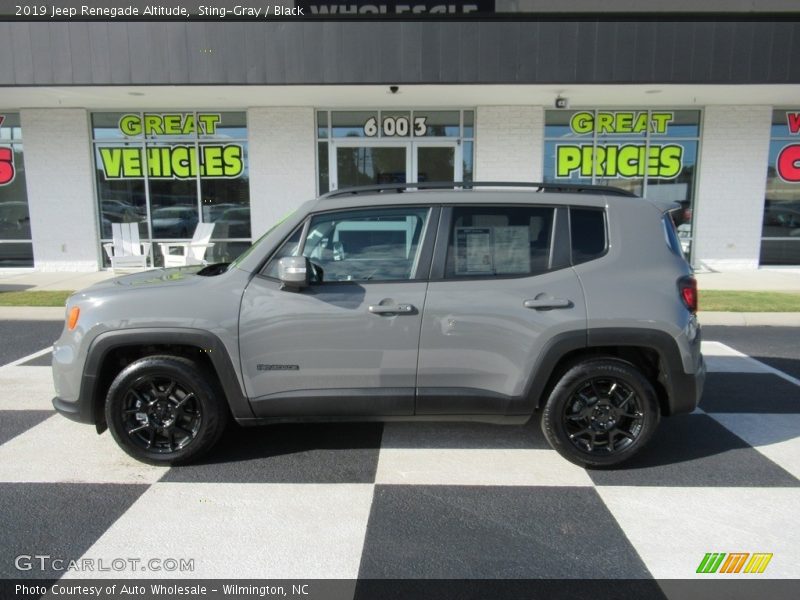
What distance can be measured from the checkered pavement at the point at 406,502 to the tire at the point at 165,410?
15 cm

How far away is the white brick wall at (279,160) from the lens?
12883 mm

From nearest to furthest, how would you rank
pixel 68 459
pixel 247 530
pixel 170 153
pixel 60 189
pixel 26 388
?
pixel 247 530 < pixel 68 459 < pixel 26 388 < pixel 60 189 < pixel 170 153

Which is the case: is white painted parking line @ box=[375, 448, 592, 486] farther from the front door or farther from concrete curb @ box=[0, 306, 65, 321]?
concrete curb @ box=[0, 306, 65, 321]

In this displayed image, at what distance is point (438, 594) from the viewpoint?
2629 millimetres

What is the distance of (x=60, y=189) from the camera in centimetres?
1315

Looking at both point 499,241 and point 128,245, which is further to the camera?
point 128,245

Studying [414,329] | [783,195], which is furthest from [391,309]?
[783,195]

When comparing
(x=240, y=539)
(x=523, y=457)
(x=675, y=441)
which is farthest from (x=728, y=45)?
(x=240, y=539)

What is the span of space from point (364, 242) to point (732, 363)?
15.8ft

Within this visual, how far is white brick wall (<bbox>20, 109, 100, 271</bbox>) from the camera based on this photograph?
42.3 ft

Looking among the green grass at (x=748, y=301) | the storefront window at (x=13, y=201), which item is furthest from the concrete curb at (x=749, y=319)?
the storefront window at (x=13, y=201)

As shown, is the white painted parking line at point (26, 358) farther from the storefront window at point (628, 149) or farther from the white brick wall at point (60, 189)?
the storefront window at point (628, 149)

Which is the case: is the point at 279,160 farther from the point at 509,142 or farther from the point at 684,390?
the point at 684,390

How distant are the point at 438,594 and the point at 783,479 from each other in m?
2.52
